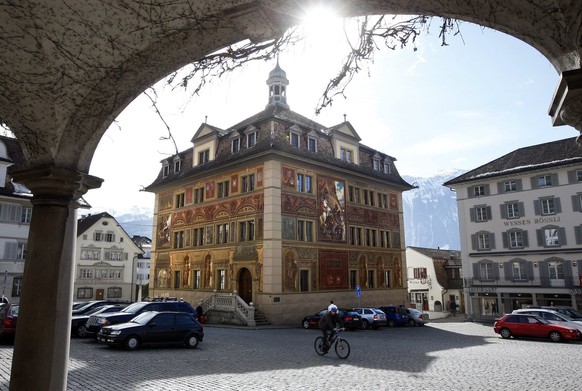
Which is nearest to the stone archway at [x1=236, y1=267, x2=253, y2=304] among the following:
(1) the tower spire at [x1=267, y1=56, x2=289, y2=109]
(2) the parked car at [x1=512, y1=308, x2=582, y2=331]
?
(2) the parked car at [x1=512, y1=308, x2=582, y2=331]

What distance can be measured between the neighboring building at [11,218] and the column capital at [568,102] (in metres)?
39.0

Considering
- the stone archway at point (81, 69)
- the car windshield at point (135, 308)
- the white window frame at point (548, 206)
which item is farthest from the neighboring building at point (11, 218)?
the white window frame at point (548, 206)

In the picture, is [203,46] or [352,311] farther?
[352,311]

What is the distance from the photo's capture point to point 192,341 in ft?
56.7

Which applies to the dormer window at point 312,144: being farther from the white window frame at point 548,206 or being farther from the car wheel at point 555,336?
the white window frame at point 548,206

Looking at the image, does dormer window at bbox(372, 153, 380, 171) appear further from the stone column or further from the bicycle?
the stone column

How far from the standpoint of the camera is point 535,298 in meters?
39.3

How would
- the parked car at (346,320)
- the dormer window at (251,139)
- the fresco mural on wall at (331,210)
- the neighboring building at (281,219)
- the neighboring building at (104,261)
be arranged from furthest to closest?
the neighboring building at (104,261) < the fresco mural on wall at (331,210) < the dormer window at (251,139) < the neighboring building at (281,219) < the parked car at (346,320)

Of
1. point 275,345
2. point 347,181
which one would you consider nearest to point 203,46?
point 275,345

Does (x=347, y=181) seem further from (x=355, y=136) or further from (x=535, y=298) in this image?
(x=535, y=298)

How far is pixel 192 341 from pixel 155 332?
59.5 inches

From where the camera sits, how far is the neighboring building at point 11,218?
3565 cm

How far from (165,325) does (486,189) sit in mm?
36630

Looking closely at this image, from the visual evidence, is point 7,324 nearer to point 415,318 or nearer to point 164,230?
point 164,230
